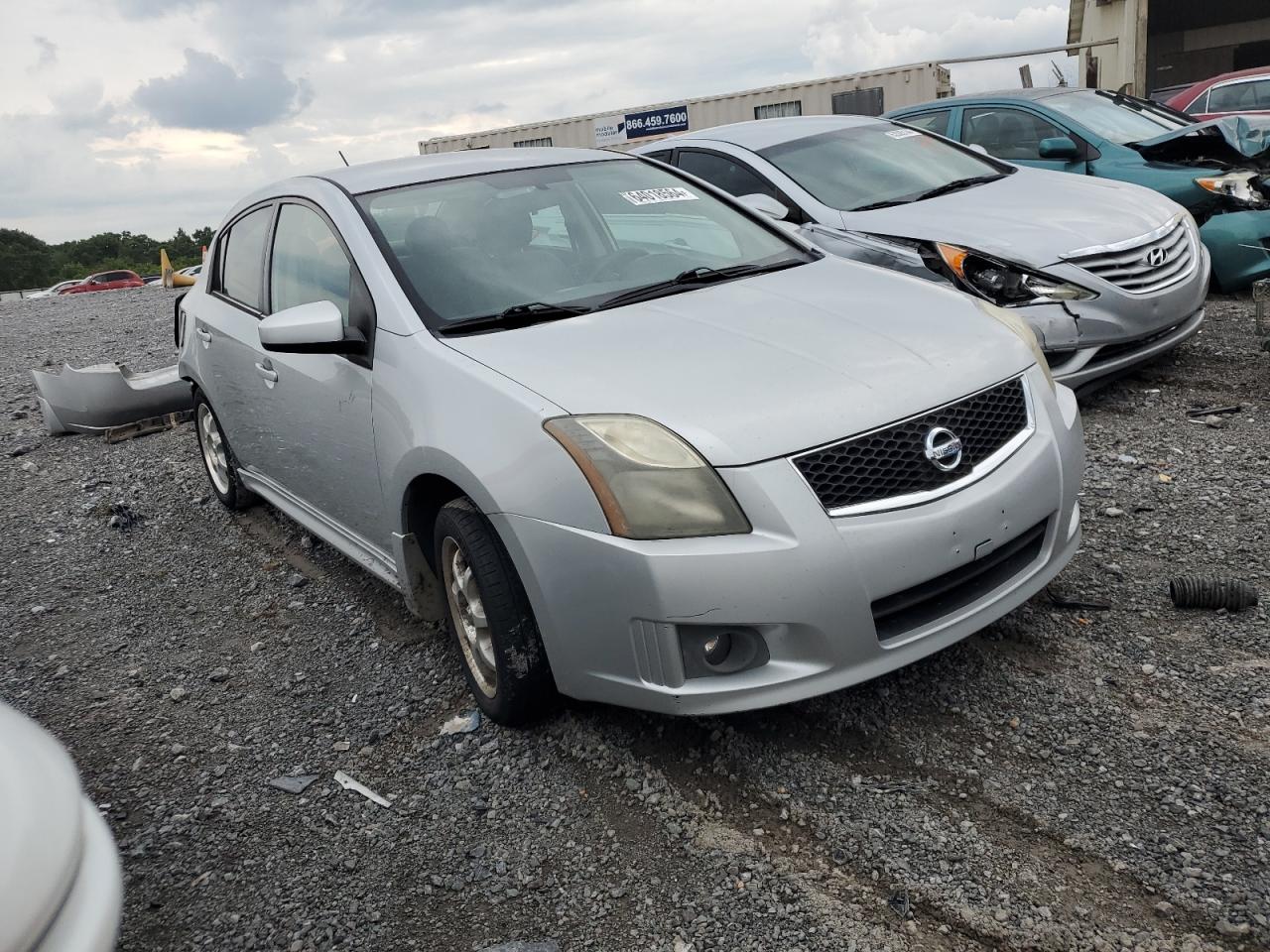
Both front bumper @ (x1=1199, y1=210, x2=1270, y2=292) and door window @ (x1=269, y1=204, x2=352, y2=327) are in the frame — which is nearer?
door window @ (x1=269, y1=204, x2=352, y2=327)

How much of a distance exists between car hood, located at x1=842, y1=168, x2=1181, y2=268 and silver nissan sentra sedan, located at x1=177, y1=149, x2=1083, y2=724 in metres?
1.83

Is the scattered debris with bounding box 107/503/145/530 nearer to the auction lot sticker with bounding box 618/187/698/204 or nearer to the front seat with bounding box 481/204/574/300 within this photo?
the front seat with bounding box 481/204/574/300

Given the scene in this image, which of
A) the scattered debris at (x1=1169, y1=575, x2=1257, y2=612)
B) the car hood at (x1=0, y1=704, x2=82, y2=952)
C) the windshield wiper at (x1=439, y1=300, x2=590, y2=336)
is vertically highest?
the windshield wiper at (x1=439, y1=300, x2=590, y2=336)

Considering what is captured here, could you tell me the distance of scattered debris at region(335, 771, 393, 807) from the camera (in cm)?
306

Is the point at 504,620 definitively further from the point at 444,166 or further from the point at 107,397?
the point at 107,397

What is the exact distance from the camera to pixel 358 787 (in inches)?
124

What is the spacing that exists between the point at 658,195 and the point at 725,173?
2600 mm

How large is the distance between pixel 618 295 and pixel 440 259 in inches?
23.7

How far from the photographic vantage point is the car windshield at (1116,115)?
7898 mm

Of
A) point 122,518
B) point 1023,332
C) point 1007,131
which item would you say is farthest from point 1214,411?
point 122,518

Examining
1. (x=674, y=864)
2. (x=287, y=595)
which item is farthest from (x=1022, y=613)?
(x=287, y=595)

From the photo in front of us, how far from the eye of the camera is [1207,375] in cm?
590

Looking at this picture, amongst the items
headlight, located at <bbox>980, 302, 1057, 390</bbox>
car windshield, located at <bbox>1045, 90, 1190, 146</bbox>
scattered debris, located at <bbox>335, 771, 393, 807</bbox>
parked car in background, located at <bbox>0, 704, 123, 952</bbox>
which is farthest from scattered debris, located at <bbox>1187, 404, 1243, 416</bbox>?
parked car in background, located at <bbox>0, 704, 123, 952</bbox>

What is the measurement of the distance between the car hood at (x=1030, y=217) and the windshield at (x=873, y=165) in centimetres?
22
